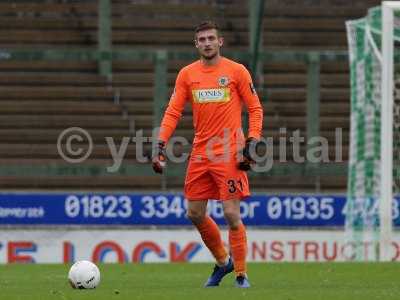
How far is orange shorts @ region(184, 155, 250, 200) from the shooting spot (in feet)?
27.8

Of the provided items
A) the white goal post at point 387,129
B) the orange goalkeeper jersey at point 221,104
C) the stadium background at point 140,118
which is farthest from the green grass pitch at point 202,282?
the stadium background at point 140,118

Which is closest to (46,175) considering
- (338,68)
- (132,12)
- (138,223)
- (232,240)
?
(138,223)

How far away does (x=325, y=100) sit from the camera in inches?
849

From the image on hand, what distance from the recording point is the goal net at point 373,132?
1390 centimetres

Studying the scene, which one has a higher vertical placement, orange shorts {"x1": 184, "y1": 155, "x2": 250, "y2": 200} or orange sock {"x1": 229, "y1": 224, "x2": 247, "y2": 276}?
orange shorts {"x1": 184, "y1": 155, "x2": 250, "y2": 200}

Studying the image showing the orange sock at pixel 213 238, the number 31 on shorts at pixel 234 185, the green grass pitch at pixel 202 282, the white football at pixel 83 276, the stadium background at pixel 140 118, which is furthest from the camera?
the stadium background at pixel 140 118

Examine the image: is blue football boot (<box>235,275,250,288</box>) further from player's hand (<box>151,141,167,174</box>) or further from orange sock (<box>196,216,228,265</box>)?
player's hand (<box>151,141,167,174</box>)

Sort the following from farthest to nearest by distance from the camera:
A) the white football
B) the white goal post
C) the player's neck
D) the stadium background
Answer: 1. the stadium background
2. the white goal post
3. the player's neck
4. the white football

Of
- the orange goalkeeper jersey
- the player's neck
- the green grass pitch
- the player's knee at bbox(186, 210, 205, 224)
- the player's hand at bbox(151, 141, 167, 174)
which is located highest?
the player's neck

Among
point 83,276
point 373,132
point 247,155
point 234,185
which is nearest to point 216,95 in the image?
point 247,155

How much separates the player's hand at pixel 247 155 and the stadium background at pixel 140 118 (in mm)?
7190

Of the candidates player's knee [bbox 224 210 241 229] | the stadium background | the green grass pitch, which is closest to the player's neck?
player's knee [bbox 224 210 241 229]

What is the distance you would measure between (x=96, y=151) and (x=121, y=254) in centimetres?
485

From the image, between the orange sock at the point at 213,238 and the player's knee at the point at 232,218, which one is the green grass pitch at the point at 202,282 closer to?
the orange sock at the point at 213,238
